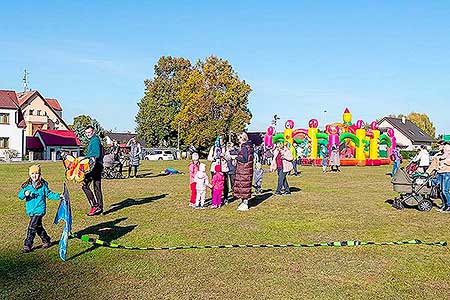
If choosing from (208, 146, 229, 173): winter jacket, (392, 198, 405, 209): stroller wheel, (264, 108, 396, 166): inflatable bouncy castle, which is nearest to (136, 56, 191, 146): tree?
(264, 108, 396, 166): inflatable bouncy castle

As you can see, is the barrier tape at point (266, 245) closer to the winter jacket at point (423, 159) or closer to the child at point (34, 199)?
the child at point (34, 199)

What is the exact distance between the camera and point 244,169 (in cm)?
1276

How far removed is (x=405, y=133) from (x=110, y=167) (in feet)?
233

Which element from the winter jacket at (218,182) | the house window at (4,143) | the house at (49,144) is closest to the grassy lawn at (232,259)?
the winter jacket at (218,182)

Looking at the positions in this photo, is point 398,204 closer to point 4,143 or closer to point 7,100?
point 4,143

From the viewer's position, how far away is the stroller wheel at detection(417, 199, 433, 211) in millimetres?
12984

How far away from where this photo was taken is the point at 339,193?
1764 cm

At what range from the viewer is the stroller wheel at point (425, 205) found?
13.0 metres

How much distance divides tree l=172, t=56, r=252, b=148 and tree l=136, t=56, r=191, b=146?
927cm

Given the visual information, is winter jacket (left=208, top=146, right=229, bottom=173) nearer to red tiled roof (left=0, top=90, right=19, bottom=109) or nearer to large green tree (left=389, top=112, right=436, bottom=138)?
red tiled roof (left=0, top=90, right=19, bottom=109)

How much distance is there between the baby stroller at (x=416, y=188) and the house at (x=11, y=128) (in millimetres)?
48506

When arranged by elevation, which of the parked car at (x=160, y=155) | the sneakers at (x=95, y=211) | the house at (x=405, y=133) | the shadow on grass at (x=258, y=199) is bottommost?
the shadow on grass at (x=258, y=199)

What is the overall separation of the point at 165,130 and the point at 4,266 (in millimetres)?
60206

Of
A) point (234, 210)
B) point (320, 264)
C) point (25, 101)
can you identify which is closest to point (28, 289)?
point (320, 264)
